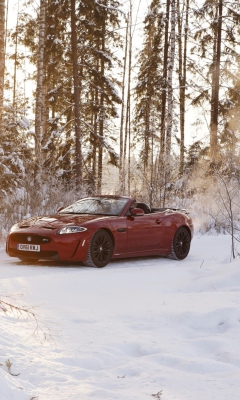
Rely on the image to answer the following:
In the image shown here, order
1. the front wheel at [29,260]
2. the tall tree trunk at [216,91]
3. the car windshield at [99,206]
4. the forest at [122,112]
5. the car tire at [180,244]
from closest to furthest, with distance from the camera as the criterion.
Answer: the front wheel at [29,260]
the car windshield at [99,206]
the car tire at [180,244]
the forest at [122,112]
the tall tree trunk at [216,91]

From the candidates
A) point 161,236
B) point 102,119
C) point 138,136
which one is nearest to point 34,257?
point 161,236

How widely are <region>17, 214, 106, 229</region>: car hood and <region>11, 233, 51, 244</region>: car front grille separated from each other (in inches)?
8.6

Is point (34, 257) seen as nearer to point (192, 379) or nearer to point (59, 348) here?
point (59, 348)

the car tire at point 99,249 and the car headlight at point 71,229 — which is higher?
the car headlight at point 71,229

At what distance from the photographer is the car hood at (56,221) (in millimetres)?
9914

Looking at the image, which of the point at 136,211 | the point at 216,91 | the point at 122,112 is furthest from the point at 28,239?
the point at 122,112

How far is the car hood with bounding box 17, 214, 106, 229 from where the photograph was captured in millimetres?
9914

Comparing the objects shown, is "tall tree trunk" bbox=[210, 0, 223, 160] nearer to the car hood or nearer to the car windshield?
the car windshield

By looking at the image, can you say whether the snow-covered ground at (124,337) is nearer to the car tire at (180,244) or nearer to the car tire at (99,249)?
the car tire at (99,249)

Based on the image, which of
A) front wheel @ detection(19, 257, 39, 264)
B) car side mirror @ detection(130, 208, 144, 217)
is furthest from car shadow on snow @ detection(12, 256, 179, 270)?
car side mirror @ detection(130, 208, 144, 217)

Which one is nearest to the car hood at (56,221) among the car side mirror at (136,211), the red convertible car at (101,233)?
the red convertible car at (101,233)

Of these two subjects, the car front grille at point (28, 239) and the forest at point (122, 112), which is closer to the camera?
the car front grille at point (28, 239)

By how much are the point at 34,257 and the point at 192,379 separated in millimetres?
6173

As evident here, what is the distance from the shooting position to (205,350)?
186 inches
